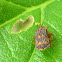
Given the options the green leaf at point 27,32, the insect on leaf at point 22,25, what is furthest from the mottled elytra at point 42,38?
the insect on leaf at point 22,25

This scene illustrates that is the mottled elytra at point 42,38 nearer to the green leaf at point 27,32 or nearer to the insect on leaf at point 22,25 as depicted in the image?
the green leaf at point 27,32

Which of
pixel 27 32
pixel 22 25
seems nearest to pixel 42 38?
pixel 27 32

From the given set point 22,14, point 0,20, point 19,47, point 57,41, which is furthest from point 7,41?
point 57,41

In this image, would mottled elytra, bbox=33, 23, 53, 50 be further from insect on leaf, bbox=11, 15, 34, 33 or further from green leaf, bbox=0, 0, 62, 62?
insect on leaf, bbox=11, 15, 34, 33

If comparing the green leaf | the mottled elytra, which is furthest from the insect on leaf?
the mottled elytra

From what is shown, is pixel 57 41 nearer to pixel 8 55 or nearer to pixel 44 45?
pixel 44 45

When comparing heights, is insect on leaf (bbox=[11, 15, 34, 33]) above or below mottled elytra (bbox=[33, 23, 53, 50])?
above
